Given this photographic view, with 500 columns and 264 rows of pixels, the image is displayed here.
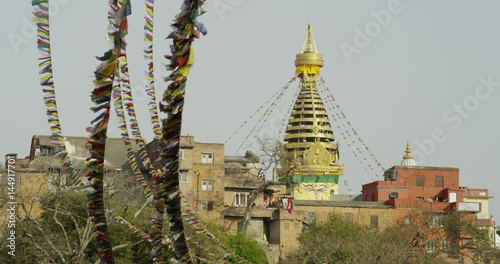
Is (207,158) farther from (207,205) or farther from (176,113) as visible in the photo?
(176,113)

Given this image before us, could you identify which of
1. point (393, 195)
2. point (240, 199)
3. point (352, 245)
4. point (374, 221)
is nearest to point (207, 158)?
point (240, 199)

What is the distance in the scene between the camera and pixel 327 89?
141 metres

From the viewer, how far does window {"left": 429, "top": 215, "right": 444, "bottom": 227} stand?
96.2m

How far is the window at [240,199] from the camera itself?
91188 mm

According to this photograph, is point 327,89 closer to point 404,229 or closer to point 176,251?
point 404,229

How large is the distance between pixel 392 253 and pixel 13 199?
26.3 m

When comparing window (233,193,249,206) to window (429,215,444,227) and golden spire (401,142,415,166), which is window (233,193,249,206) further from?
golden spire (401,142,415,166)

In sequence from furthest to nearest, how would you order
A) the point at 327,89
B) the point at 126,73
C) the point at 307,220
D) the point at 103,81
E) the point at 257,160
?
the point at 327,89 → the point at 257,160 → the point at 307,220 → the point at 126,73 → the point at 103,81

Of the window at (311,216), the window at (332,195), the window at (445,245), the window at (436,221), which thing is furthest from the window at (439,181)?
the window at (332,195)

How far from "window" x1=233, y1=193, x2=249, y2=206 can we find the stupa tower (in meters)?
25.0

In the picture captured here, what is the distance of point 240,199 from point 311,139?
44.2 metres

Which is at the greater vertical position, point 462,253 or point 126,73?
point 126,73

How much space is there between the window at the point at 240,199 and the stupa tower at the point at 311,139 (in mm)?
25033

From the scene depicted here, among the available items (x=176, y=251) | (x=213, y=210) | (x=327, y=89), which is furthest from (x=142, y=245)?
(x=327, y=89)
